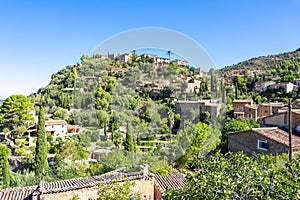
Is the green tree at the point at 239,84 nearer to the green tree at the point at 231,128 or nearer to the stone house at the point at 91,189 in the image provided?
the green tree at the point at 231,128

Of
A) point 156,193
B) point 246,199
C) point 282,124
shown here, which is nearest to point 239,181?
point 246,199

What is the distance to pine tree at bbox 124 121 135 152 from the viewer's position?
13.5 feet

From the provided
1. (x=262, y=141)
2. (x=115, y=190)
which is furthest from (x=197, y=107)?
(x=262, y=141)

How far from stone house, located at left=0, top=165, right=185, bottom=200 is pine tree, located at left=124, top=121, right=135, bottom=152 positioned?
285cm

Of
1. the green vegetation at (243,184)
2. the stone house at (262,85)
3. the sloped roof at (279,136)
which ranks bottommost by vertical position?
the sloped roof at (279,136)

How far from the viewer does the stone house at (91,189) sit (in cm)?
731

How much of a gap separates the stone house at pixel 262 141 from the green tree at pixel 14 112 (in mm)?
19385

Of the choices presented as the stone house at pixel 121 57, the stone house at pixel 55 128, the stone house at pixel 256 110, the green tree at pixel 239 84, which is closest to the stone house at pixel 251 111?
the stone house at pixel 256 110

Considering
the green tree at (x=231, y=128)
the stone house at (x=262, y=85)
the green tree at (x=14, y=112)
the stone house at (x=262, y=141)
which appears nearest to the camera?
the stone house at (x=262, y=141)

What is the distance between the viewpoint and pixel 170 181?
8.65 metres

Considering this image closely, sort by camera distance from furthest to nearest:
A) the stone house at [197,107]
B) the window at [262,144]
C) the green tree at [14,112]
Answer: the green tree at [14,112], the window at [262,144], the stone house at [197,107]

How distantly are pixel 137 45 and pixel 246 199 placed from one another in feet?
8.89

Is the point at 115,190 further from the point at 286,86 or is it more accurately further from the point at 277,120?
the point at 286,86

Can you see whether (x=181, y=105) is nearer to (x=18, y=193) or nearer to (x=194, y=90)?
→ (x=194, y=90)
